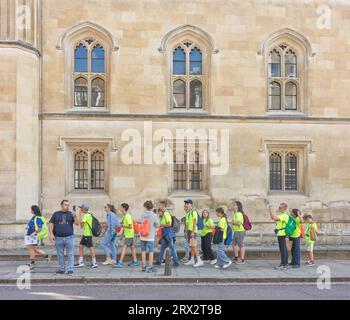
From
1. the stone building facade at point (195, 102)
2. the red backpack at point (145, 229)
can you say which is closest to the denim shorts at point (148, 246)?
the red backpack at point (145, 229)

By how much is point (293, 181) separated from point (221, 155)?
273cm

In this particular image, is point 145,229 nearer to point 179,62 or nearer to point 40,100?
point 40,100

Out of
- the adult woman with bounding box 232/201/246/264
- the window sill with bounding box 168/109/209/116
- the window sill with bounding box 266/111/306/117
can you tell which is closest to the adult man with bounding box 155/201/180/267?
the adult woman with bounding box 232/201/246/264

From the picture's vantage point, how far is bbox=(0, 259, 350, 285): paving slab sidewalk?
10.7 metres

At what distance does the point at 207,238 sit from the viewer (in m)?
13.1

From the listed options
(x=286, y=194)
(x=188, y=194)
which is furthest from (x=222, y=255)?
(x=286, y=194)

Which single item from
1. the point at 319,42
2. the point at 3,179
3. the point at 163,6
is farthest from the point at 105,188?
the point at 319,42

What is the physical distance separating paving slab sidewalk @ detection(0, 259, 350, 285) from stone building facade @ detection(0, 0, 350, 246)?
3438 mm

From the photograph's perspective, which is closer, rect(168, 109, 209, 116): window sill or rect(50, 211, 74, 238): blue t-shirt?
rect(50, 211, 74, 238): blue t-shirt

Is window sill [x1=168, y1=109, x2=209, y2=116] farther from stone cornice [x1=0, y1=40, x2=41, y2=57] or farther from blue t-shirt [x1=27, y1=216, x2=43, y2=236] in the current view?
blue t-shirt [x1=27, y1=216, x2=43, y2=236]

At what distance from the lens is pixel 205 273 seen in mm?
11461

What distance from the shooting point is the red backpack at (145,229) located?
11820 mm
